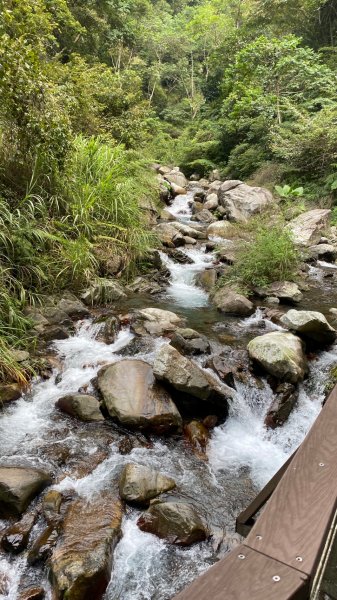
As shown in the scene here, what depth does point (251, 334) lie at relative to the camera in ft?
18.9

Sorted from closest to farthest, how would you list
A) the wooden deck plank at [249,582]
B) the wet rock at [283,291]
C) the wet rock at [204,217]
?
the wooden deck plank at [249,582] → the wet rock at [283,291] → the wet rock at [204,217]

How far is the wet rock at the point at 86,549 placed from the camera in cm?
224

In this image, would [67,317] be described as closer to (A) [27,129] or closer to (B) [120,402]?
(B) [120,402]

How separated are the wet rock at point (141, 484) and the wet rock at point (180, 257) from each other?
20.3ft

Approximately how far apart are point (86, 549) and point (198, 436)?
5.18 feet

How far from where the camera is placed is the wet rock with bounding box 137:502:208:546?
273cm

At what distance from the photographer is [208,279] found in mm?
7871

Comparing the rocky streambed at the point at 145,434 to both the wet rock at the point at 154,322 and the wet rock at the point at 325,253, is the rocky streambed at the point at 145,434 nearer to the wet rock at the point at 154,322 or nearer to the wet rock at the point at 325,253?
the wet rock at the point at 154,322

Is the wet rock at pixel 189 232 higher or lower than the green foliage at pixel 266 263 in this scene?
lower

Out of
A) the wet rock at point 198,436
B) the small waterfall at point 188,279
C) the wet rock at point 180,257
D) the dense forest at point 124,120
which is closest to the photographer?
the wet rock at point 198,436

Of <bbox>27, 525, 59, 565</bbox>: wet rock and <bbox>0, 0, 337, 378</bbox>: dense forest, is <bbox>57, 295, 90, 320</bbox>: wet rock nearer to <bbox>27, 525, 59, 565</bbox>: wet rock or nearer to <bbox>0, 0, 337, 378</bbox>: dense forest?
<bbox>0, 0, 337, 378</bbox>: dense forest

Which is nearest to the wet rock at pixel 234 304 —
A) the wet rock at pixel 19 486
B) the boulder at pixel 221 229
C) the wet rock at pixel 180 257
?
the wet rock at pixel 180 257

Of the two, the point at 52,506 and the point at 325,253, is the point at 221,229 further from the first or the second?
the point at 52,506

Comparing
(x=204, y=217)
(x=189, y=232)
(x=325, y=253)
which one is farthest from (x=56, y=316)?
(x=204, y=217)
